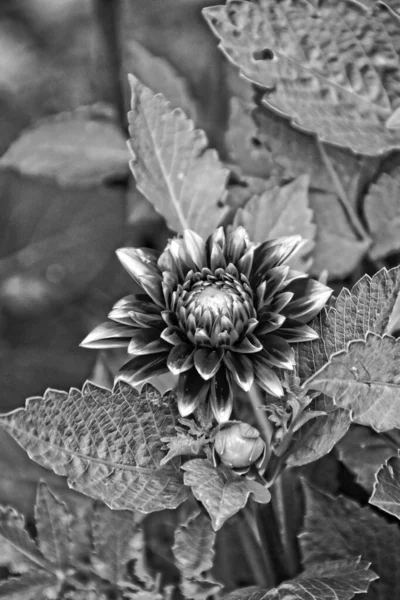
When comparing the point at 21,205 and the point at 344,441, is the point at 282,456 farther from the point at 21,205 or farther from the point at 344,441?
the point at 21,205

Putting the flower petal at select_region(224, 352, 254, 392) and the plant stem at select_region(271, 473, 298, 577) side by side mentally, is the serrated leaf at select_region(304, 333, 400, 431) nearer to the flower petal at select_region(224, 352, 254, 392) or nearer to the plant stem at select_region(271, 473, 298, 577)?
the flower petal at select_region(224, 352, 254, 392)

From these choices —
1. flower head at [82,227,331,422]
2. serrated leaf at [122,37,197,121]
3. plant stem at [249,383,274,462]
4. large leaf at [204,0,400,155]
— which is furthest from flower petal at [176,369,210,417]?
serrated leaf at [122,37,197,121]

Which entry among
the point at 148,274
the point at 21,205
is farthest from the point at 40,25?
the point at 148,274

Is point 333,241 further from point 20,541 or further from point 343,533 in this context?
point 20,541

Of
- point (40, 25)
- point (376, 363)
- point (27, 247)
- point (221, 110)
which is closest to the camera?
point (376, 363)

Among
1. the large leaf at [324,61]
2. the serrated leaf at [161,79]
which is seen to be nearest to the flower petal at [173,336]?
Result: the large leaf at [324,61]

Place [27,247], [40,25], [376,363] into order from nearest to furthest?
[376,363], [27,247], [40,25]

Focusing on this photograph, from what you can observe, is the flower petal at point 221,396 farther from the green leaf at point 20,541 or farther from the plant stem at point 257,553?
the green leaf at point 20,541
